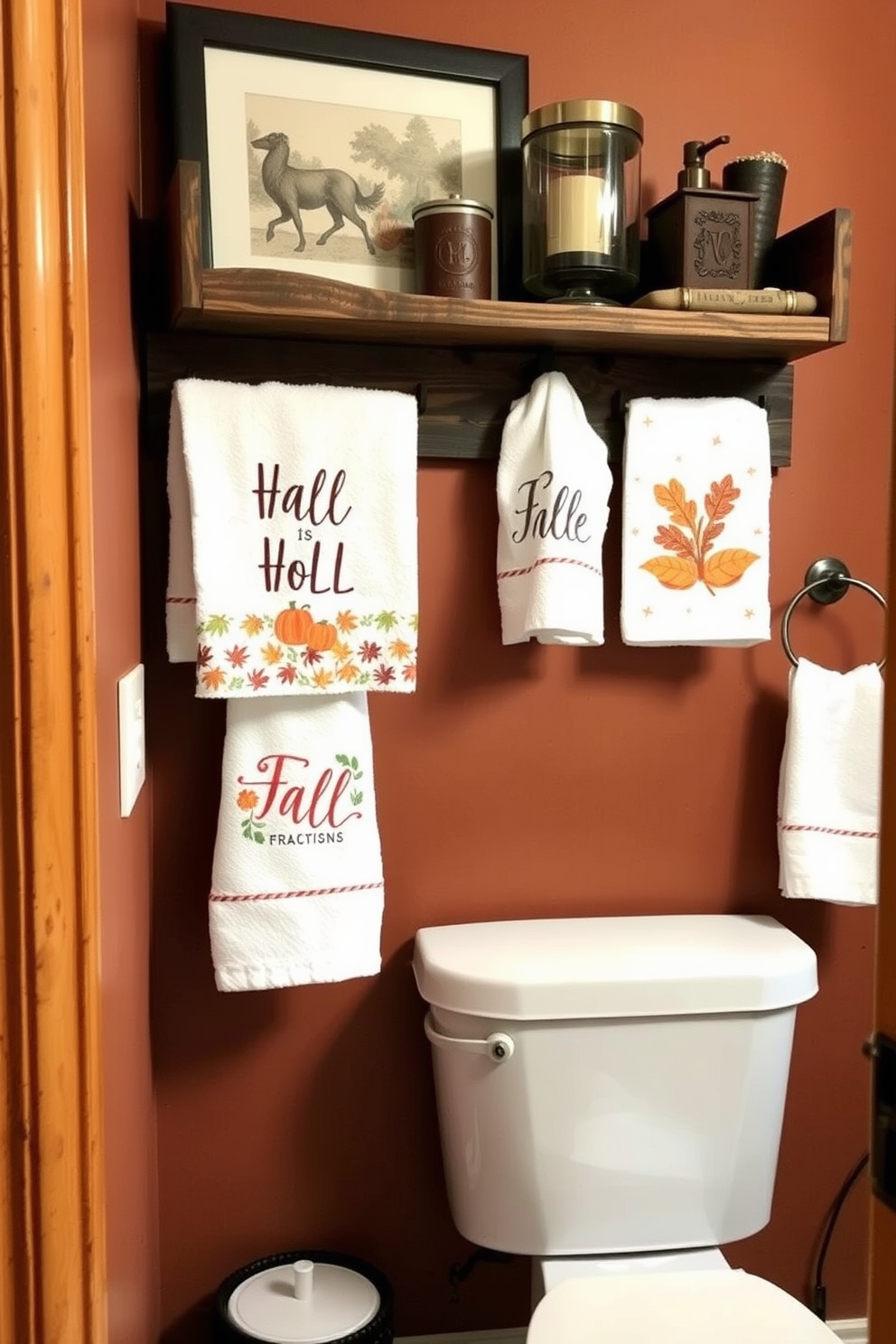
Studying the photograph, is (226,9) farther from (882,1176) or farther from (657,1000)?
(882,1176)

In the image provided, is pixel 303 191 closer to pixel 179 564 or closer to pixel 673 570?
pixel 179 564

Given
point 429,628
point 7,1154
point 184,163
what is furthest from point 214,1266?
point 184,163

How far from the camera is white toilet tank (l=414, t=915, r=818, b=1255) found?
1.34m

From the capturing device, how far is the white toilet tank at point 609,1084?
1.34 m

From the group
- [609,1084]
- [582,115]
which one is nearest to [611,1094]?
[609,1084]

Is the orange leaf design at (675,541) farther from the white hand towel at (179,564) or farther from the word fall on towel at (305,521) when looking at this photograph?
the white hand towel at (179,564)

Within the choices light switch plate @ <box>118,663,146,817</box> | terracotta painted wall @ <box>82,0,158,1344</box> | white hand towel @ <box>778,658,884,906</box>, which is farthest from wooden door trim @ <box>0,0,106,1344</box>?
white hand towel @ <box>778,658,884,906</box>

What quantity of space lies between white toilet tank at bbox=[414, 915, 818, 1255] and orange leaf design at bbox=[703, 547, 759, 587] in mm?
444

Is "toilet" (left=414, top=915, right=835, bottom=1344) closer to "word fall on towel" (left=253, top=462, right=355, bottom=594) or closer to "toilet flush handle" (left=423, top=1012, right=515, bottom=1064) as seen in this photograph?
"toilet flush handle" (left=423, top=1012, right=515, bottom=1064)

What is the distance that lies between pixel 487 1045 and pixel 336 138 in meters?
1.06

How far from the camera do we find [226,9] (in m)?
1.33

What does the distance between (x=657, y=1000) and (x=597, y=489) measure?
60cm

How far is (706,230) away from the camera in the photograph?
1.36 meters

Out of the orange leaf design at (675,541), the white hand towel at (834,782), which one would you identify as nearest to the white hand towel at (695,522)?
the orange leaf design at (675,541)
